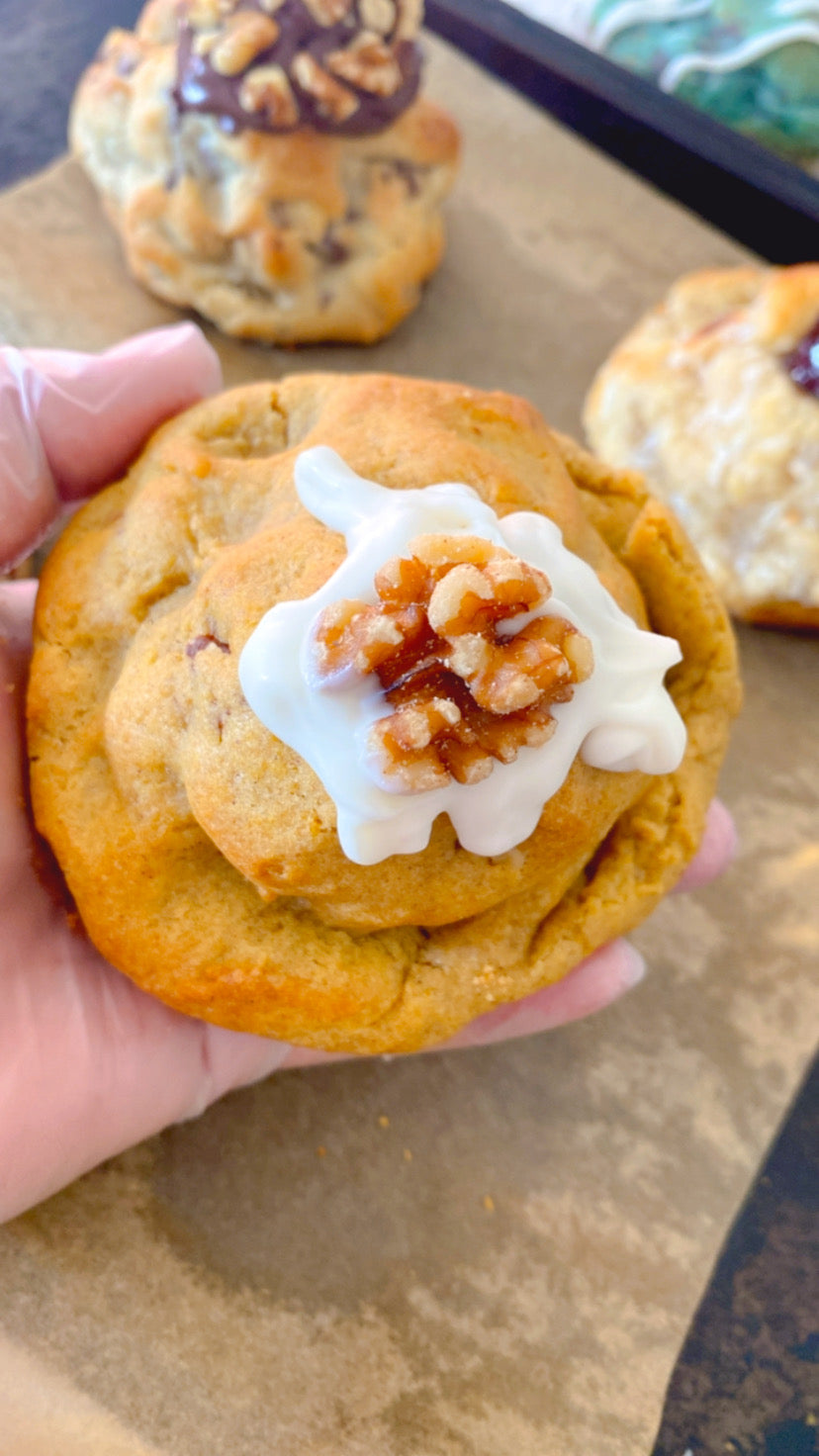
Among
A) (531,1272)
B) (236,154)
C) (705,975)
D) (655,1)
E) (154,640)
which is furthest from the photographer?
(655,1)

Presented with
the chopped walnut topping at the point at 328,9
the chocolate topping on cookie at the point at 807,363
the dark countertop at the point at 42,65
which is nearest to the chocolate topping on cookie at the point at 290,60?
the chopped walnut topping at the point at 328,9

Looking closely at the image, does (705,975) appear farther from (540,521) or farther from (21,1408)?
(21,1408)

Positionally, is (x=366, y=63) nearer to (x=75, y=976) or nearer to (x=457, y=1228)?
(x=75, y=976)

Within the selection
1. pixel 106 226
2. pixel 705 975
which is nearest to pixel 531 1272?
pixel 705 975

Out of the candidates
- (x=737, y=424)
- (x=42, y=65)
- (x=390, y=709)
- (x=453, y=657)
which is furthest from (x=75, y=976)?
(x=42, y=65)

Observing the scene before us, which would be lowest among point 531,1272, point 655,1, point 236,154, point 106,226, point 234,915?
point 531,1272

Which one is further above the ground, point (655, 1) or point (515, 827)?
point (655, 1)
